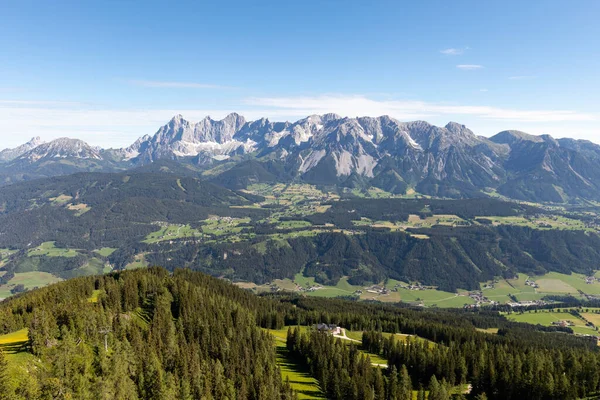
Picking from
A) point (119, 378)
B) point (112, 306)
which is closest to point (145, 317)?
point (112, 306)

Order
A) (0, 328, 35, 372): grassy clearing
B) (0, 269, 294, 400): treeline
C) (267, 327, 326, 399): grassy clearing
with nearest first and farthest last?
(0, 269, 294, 400): treeline
(0, 328, 35, 372): grassy clearing
(267, 327, 326, 399): grassy clearing

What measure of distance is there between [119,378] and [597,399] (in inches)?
3946

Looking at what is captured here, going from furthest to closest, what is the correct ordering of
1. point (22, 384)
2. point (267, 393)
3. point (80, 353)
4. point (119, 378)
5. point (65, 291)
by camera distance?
point (65, 291) < point (267, 393) < point (80, 353) < point (119, 378) < point (22, 384)

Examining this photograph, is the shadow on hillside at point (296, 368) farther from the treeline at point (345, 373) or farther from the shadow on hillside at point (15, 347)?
the shadow on hillside at point (15, 347)

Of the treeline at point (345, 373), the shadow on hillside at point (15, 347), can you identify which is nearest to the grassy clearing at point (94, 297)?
the shadow on hillside at point (15, 347)

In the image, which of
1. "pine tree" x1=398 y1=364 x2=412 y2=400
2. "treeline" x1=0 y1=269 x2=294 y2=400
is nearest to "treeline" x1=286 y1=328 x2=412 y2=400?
"pine tree" x1=398 y1=364 x2=412 y2=400

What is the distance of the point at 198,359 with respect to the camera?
90.4m

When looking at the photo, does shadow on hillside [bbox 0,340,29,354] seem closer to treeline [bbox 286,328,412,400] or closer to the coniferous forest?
the coniferous forest

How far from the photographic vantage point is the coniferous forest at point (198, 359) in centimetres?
6862

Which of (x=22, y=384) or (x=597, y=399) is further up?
(x=22, y=384)

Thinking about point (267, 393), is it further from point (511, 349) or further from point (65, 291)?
point (511, 349)

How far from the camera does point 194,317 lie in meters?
114

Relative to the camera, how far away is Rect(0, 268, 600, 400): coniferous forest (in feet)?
225

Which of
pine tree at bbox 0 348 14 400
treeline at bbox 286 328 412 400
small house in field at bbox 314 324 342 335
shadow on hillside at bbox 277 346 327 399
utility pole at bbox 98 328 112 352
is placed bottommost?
small house in field at bbox 314 324 342 335
